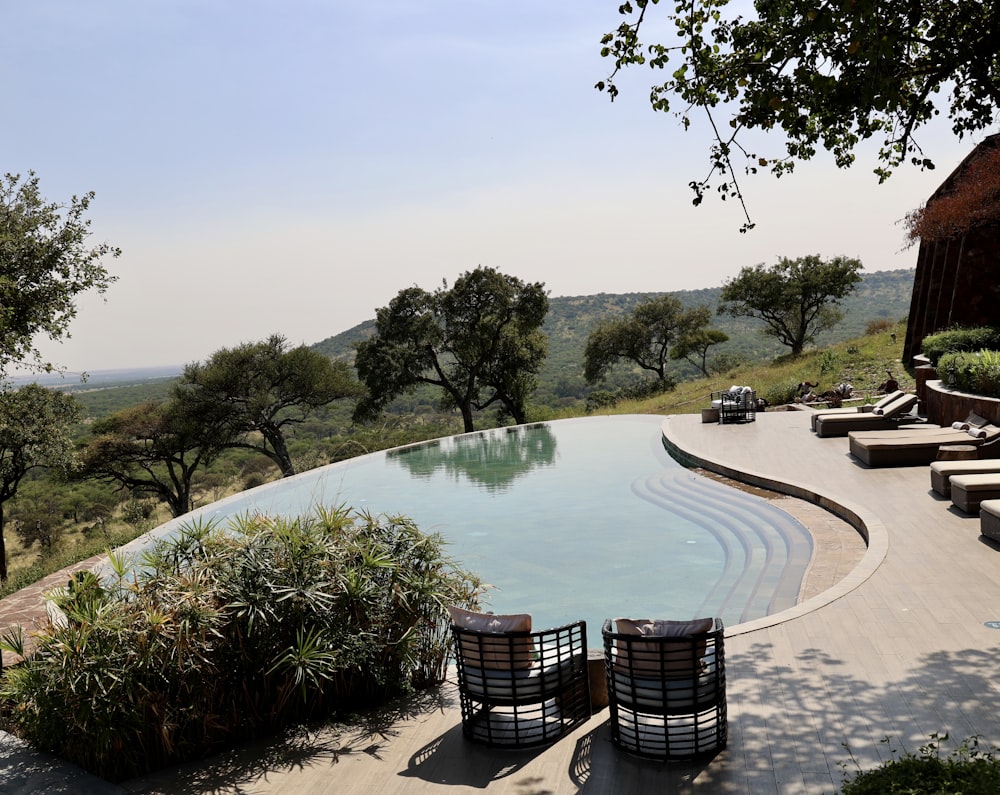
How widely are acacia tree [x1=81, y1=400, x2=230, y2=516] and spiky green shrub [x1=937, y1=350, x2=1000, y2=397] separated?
21959 millimetres

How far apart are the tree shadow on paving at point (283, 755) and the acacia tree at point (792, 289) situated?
32862 mm

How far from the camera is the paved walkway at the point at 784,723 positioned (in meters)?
4.12

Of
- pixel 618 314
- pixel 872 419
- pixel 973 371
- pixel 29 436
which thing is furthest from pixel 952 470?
pixel 618 314

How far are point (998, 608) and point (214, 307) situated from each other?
1609 inches

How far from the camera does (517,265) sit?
29.7 meters

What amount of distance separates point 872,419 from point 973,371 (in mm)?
2094

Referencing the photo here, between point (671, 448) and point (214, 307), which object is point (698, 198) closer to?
point (671, 448)

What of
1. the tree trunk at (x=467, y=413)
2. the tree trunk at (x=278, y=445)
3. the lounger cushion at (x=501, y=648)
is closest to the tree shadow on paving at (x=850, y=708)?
the lounger cushion at (x=501, y=648)

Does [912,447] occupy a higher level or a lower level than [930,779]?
higher

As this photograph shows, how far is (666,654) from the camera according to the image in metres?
4.24

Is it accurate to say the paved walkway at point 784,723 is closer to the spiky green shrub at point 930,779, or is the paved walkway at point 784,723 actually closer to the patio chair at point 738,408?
the spiky green shrub at point 930,779

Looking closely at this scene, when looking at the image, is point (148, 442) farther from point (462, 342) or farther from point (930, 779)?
point (930, 779)

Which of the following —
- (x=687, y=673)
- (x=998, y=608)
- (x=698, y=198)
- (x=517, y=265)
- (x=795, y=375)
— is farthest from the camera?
(x=517, y=265)

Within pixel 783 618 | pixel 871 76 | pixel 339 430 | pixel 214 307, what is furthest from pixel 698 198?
pixel 214 307
